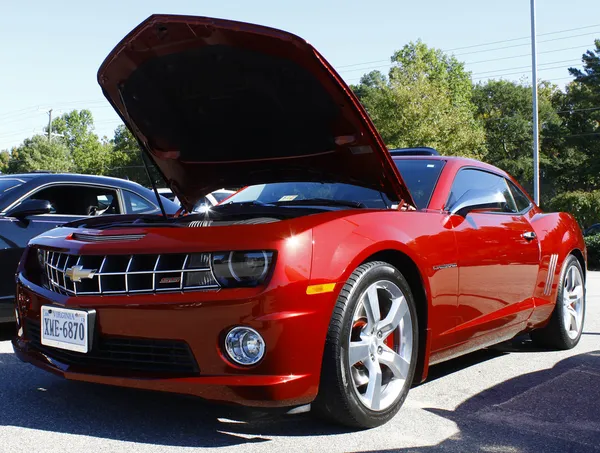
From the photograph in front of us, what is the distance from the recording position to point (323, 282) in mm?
2945

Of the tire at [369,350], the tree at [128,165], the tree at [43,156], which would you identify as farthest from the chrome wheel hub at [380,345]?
the tree at [128,165]

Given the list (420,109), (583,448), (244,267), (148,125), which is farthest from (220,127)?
(420,109)

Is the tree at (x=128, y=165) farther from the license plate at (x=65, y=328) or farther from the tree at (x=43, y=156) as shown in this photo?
the license plate at (x=65, y=328)

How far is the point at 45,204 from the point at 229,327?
121 inches

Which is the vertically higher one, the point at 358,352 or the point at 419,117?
the point at 419,117

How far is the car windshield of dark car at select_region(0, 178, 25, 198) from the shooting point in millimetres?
5570

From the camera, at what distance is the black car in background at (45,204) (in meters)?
5.15

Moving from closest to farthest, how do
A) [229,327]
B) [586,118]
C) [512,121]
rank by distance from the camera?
[229,327] → [586,118] → [512,121]

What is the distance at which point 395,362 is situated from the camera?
11.1 ft

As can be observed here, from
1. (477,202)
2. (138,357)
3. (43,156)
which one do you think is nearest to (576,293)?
(477,202)

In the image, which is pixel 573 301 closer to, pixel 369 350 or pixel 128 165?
pixel 369 350

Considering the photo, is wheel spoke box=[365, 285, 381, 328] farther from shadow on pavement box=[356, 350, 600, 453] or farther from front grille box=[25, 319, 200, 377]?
front grille box=[25, 319, 200, 377]

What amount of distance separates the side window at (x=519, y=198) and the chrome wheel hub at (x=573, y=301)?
66 cm

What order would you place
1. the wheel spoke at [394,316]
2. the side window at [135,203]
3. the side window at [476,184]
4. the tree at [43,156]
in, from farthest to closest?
the tree at [43,156], the side window at [135,203], the side window at [476,184], the wheel spoke at [394,316]
